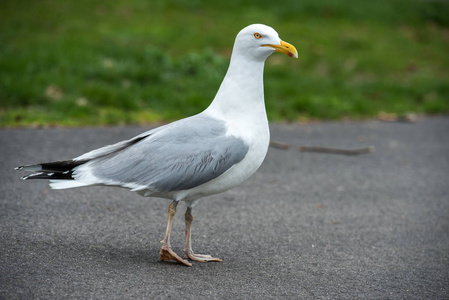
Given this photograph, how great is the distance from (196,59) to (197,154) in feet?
22.4

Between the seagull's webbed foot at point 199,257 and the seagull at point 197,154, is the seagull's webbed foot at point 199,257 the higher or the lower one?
the lower one

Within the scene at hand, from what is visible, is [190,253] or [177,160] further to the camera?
[190,253]

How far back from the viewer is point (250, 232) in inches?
194

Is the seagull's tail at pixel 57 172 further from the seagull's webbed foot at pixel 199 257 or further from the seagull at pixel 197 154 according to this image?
the seagull's webbed foot at pixel 199 257

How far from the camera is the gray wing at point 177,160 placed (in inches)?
152

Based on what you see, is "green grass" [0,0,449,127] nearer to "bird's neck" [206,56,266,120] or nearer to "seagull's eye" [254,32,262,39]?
"bird's neck" [206,56,266,120]

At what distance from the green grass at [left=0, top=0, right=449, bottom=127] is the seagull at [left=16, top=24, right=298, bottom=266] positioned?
4.17 m

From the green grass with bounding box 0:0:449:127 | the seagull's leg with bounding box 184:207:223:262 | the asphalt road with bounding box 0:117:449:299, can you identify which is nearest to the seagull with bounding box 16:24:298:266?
the seagull's leg with bounding box 184:207:223:262

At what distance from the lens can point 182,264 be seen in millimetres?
4055

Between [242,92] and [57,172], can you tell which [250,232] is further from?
[57,172]

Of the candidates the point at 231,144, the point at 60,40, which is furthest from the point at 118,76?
the point at 231,144

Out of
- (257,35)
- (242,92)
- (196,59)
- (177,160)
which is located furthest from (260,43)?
(196,59)

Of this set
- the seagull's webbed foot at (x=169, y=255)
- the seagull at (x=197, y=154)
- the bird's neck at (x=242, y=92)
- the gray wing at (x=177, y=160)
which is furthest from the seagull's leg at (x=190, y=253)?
the bird's neck at (x=242, y=92)

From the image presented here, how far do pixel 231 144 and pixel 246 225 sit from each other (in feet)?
4.56
